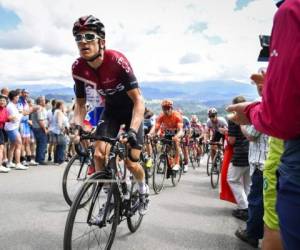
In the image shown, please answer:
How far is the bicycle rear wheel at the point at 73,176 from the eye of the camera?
658cm

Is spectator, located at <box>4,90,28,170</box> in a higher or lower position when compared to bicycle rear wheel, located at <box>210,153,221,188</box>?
higher

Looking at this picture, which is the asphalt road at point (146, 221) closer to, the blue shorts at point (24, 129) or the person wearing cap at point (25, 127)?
the person wearing cap at point (25, 127)

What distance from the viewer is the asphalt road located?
4.78m

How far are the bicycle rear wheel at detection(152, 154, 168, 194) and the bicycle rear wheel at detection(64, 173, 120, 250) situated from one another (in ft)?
13.9

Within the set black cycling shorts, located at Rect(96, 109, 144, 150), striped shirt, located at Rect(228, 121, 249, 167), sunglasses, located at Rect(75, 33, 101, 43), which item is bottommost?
striped shirt, located at Rect(228, 121, 249, 167)

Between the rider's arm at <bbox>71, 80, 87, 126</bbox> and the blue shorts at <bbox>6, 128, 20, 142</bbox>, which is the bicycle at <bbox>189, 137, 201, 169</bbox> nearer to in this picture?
the blue shorts at <bbox>6, 128, 20, 142</bbox>

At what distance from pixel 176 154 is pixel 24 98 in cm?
565

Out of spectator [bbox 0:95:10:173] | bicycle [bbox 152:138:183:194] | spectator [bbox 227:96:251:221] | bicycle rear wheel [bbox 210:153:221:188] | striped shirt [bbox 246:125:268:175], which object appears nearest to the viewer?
striped shirt [bbox 246:125:268:175]

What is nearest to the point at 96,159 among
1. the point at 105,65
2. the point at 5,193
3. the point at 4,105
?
the point at 105,65

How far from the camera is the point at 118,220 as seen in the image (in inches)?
170

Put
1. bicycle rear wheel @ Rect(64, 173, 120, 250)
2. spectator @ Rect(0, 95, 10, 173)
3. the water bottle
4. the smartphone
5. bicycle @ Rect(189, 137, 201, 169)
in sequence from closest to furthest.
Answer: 1. the smartphone
2. bicycle rear wheel @ Rect(64, 173, 120, 250)
3. the water bottle
4. spectator @ Rect(0, 95, 10, 173)
5. bicycle @ Rect(189, 137, 201, 169)

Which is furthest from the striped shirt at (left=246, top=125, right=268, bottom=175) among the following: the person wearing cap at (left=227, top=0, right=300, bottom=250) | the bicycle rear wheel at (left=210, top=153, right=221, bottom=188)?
the bicycle rear wheel at (left=210, top=153, right=221, bottom=188)

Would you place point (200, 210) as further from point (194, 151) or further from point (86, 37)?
point (194, 151)

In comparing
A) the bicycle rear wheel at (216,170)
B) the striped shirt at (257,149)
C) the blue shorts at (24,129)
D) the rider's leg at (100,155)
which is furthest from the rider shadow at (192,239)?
the blue shorts at (24,129)
